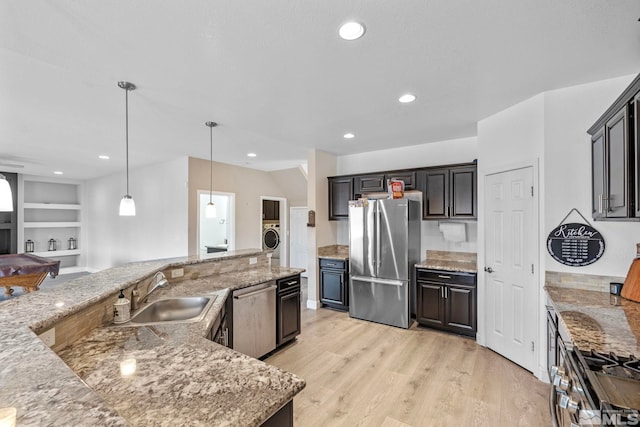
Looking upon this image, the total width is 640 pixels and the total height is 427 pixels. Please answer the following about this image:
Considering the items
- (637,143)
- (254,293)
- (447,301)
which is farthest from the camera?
(447,301)

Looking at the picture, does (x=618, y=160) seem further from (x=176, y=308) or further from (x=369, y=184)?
(x=176, y=308)

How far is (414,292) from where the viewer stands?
4.23 metres

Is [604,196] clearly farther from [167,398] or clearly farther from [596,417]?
[167,398]

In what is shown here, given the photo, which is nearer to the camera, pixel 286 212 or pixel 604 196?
pixel 604 196

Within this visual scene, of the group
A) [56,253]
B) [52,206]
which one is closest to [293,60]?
[52,206]

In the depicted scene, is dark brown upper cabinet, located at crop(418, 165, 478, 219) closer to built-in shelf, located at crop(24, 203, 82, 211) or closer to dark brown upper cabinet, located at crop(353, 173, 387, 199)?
dark brown upper cabinet, located at crop(353, 173, 387, 199)

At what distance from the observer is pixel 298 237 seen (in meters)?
7.44

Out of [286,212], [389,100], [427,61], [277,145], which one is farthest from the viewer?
[286,212]

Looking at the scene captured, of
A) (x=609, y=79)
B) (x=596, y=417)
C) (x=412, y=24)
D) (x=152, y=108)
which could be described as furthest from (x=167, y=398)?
(x=609, y=79)

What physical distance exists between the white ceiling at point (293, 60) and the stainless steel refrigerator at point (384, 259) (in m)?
1.15

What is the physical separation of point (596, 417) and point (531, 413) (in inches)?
59.7

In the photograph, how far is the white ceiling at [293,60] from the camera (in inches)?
63.8

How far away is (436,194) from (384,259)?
3.84 feet

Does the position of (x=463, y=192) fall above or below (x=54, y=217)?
above
